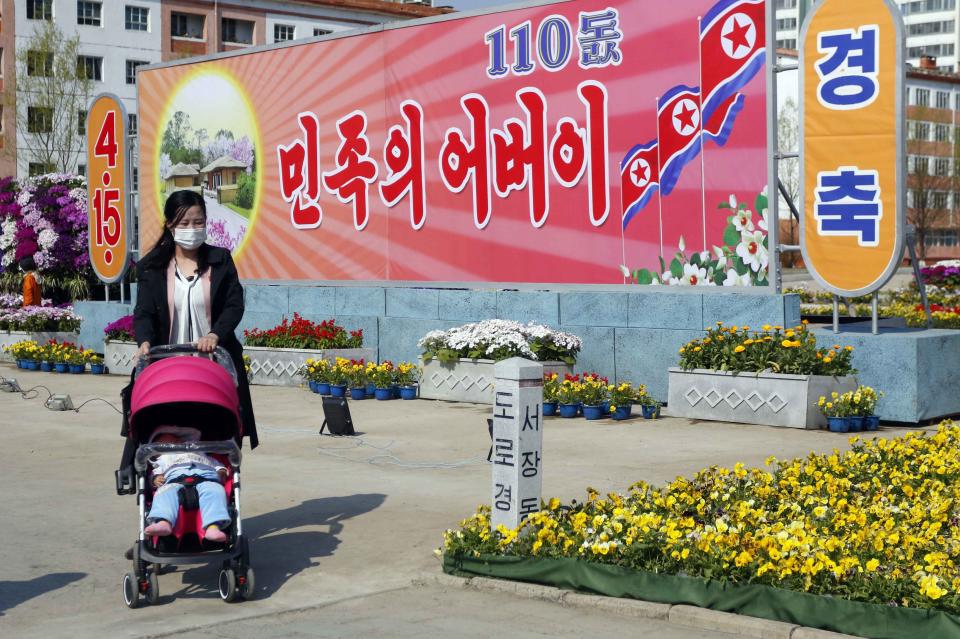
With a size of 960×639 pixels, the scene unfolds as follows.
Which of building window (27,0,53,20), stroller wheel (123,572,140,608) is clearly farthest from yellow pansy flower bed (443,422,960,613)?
building window (27,0,53,20)

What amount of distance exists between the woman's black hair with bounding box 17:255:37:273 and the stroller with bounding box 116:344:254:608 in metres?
24.3

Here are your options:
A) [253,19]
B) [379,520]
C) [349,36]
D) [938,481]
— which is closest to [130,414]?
[379,520]

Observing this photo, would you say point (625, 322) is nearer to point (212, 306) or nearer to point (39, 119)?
point (212, 306)

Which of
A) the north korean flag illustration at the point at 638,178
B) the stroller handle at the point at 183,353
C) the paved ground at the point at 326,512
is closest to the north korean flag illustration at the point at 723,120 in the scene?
the north korean flag illustration at the point at 638,178

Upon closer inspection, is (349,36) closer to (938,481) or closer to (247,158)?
(247,158)

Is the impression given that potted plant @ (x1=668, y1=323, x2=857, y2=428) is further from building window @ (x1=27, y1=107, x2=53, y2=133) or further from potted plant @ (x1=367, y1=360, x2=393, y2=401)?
building window @ (x1=27, y1=107, x2=53, y2=133)

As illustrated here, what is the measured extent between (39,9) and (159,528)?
73330 millimetres

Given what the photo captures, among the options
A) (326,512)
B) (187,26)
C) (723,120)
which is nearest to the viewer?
Answer: (326,512)

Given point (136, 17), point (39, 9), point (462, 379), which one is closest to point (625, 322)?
point (462, 379)

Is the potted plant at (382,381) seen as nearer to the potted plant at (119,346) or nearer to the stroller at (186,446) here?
the potted plant at (119,346)

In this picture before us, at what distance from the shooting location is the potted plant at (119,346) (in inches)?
940

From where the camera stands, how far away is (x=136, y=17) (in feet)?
257

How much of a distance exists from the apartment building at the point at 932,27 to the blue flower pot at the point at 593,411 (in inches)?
5632

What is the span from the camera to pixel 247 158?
985 inches
